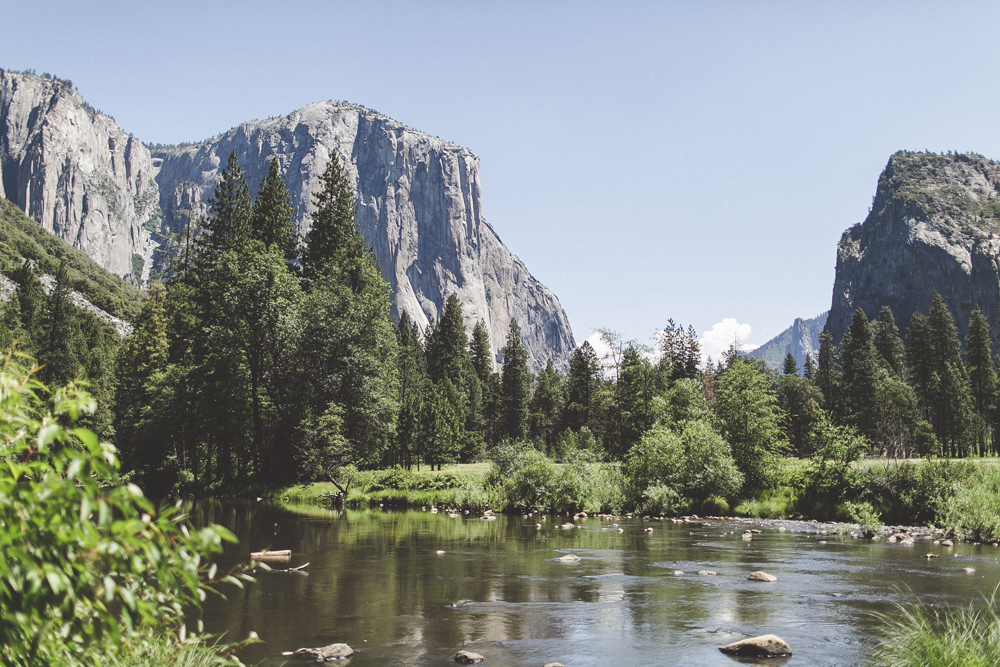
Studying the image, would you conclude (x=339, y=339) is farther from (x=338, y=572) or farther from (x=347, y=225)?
(x=338, y=572)

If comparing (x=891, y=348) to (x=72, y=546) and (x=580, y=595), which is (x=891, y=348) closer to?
(x=580, y=595)

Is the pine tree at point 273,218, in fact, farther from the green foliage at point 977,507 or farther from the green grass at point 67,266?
the green grass at point 67,266

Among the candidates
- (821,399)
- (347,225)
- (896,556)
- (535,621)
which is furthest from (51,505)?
(821,399)

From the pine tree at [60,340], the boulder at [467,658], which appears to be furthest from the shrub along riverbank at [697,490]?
the pine tree at [60,340]

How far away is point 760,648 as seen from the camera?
35.3 feet

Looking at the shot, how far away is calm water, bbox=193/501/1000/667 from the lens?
1126 centimetres

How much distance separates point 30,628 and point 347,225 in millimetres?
60512

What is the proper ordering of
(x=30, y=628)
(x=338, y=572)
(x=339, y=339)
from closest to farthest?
(x=30, y=628), (x=338, y=572), (x=339, y=339)

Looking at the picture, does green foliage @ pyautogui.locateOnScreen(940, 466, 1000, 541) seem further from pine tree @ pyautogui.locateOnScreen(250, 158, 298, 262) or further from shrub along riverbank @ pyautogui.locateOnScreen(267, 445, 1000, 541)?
pine tree @ pyautogui.locateOnScreen(250, 158, 298, 262)

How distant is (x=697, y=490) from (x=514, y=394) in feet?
261

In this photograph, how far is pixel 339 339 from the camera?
157ft

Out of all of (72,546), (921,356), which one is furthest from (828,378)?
(72,546)

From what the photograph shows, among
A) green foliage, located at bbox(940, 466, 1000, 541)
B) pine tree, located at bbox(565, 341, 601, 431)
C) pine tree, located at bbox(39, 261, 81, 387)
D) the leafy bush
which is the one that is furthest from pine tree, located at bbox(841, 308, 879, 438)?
pine tree, located at bbox(39, 261, 81, 387)

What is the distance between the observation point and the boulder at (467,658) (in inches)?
408
